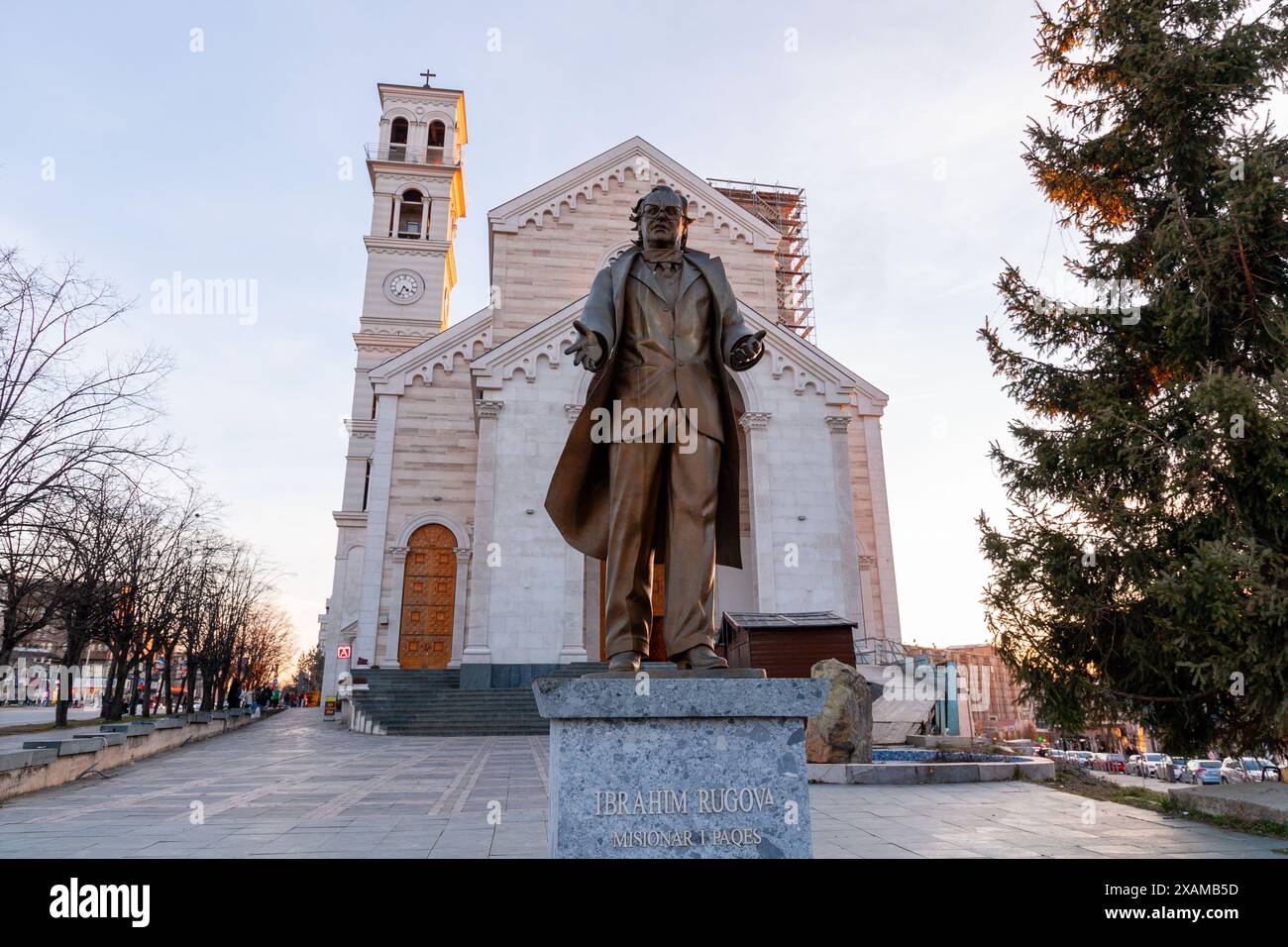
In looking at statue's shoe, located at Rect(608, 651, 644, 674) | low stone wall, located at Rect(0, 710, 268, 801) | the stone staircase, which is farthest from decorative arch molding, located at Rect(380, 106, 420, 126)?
statue's shoe, located at Rect(608, 651, 644, 674)

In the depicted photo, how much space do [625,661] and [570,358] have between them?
82.1 ft

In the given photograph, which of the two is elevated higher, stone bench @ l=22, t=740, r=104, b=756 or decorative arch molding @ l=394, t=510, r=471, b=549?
decorative arch molding @ l=394, t=510, r=471, b=549

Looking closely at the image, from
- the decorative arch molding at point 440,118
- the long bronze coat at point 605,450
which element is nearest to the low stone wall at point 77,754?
the long bronze coat at point 605,450

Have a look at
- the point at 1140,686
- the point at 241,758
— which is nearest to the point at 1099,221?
the point at 1140,686

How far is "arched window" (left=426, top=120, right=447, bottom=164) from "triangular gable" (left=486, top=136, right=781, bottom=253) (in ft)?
53.4

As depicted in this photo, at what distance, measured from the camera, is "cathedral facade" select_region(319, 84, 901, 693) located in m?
25.2

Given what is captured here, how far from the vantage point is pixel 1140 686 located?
9078 mm

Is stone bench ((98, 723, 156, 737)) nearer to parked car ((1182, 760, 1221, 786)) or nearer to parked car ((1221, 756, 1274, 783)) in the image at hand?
parked car ((1221, 756, 1274, 783))

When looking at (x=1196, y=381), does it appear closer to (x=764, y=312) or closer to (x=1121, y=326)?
(x=1121, y=326)

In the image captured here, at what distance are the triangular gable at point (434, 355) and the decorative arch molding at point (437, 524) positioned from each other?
544 centimetres

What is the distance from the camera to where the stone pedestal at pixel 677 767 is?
12.3 feet

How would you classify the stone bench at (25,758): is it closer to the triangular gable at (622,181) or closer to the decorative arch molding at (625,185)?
the triangular gable at (622,181)
